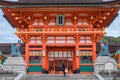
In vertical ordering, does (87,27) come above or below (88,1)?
below

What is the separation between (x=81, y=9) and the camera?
3647 cm

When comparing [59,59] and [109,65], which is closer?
[109,65]

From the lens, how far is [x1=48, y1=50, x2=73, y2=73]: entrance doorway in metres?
38.8

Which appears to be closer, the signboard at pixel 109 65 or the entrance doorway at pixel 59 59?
the signboard at pixel 109 65

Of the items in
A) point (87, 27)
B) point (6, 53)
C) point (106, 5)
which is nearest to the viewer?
point (106, 5)

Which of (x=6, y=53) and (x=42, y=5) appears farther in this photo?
(x=6, y=53)

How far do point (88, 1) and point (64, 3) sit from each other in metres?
3.03

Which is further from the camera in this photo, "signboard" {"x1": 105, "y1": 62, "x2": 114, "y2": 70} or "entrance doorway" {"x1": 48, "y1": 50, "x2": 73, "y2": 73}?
"entrance doorway" {"x1": 48, "y1": 50, "x2": 73, "y2": 73}

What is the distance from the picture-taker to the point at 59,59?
3881 centimetres

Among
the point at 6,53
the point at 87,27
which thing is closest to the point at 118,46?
the point at 87,27

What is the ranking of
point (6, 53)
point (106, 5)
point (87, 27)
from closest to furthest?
point (106, 5) → point (87, 27) → point (6, 53)

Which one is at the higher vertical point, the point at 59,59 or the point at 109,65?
the point at 59,59

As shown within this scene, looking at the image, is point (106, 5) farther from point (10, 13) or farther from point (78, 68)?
point (10, 13)

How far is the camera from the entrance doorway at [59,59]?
1526 inches
